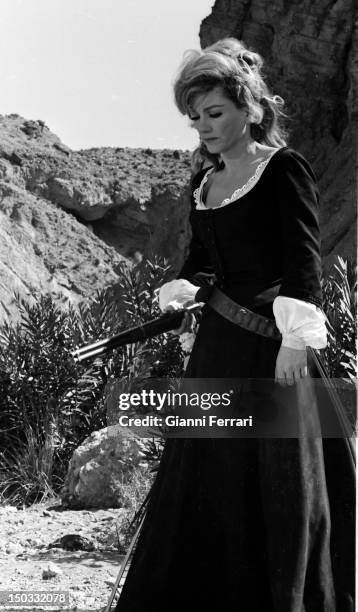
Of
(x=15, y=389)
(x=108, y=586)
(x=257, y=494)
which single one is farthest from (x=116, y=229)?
(x=257, y=494)

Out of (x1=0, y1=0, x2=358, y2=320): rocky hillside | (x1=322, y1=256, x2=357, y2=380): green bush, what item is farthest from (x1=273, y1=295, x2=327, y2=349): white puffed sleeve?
(x1=0, y1=0, x2=358, y2=320): rocky hillside

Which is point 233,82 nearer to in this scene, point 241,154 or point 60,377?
point 241,154

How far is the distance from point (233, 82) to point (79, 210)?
14.8 metres

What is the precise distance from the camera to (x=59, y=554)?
4512mm

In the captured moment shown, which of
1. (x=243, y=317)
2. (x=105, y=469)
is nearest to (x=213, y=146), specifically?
(x=243, y=317)

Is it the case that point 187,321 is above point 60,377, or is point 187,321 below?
below

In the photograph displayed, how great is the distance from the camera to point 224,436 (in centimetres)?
276

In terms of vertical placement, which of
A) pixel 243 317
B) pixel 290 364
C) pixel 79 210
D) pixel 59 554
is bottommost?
pixel 59 554

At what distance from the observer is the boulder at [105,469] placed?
5418 mm

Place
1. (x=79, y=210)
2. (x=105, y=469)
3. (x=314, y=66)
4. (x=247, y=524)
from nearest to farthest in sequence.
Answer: (x=247, y=524) → (x=105, y=469) → (x=314, y=66) → (x=79, y=210)

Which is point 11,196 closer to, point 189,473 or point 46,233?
point 46,233

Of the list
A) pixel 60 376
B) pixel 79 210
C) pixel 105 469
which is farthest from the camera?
pixel 79 210

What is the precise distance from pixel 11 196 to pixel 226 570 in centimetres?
1380

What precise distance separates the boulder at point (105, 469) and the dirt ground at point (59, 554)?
82mm
